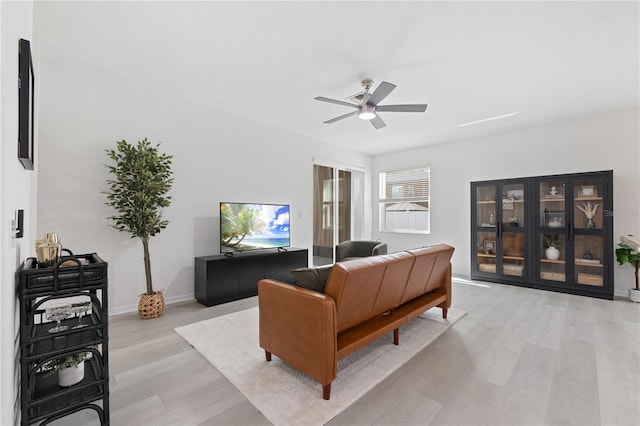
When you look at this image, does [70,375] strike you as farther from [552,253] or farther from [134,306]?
[552,253]

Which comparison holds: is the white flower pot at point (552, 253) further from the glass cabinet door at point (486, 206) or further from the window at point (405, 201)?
the window at point (405, 201)

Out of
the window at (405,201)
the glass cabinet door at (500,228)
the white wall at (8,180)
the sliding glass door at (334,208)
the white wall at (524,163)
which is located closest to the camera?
the white wall at (8,180)

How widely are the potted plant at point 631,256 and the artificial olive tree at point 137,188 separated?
593 cm

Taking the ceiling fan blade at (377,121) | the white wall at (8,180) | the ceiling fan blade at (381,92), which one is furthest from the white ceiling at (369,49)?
the white wall at (8,180)

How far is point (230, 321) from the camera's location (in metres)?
3.11

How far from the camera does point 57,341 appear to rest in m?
1.50

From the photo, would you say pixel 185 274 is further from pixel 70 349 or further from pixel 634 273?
pixel 634 273

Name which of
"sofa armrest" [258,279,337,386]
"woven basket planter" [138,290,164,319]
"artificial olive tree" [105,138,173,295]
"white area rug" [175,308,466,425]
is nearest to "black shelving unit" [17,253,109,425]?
"white area rug" [175,308,466,425]

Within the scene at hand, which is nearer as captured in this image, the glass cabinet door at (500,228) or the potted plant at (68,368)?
the potted plant at (68,368)

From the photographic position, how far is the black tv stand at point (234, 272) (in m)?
3.63

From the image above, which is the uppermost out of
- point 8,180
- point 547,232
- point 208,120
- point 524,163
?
point 208,120

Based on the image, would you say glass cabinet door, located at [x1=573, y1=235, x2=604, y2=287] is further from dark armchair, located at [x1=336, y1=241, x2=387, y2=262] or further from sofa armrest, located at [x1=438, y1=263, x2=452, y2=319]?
dark armchair, located at [x1=336, y1=241, x2=387, y2=262]

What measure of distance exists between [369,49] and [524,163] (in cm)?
391

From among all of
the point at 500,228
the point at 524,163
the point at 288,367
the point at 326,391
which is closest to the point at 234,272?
the point at 288,367
